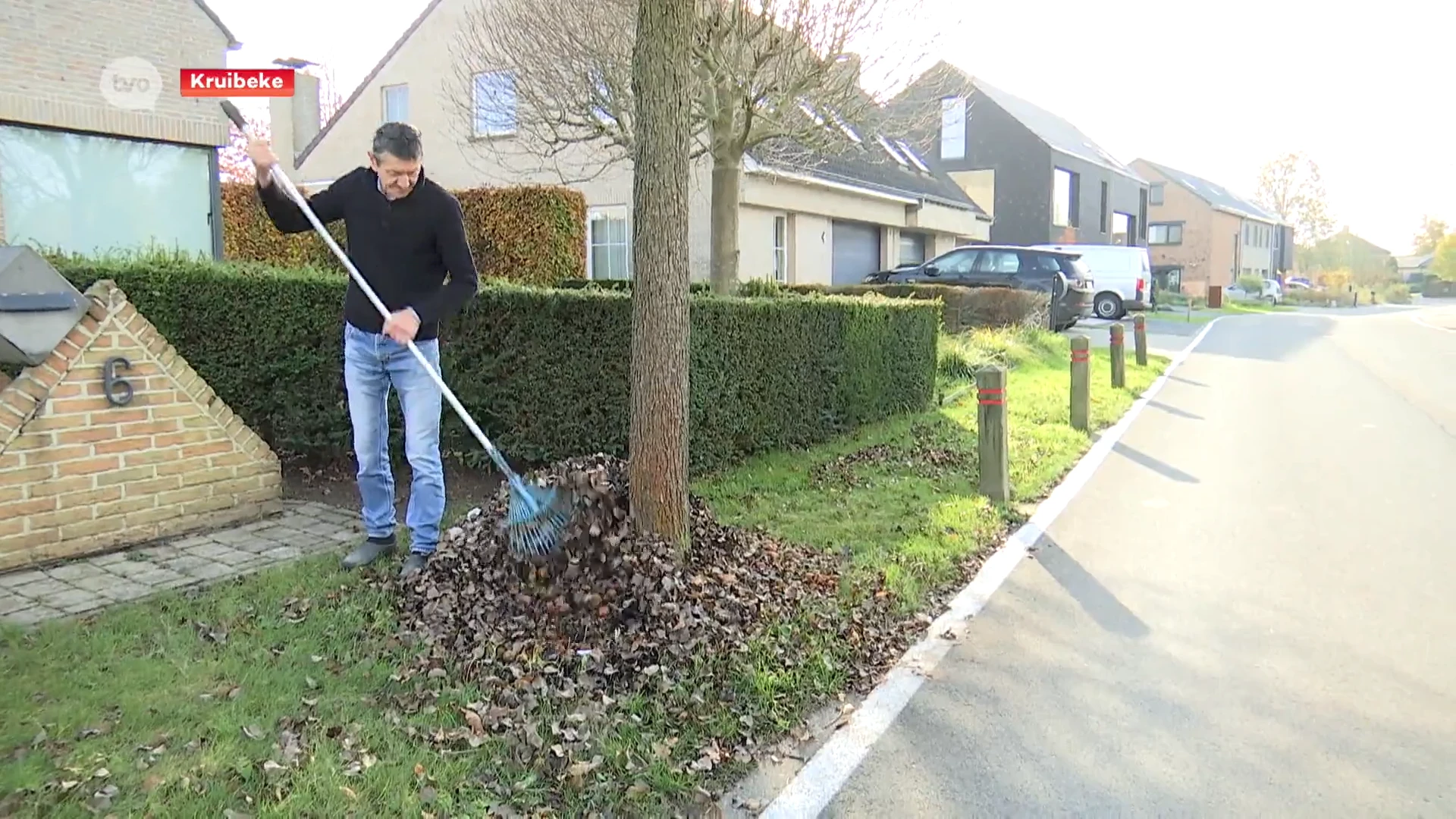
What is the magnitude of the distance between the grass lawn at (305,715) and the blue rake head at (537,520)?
0.60m

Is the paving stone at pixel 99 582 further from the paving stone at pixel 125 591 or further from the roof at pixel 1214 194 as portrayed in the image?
the roof at pixel 1214 194

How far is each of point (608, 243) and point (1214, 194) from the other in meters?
58.3

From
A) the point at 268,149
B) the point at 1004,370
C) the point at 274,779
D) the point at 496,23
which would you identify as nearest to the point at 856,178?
the point at 496,23

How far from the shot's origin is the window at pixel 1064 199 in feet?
132

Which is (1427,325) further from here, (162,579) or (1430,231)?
(1430,231)

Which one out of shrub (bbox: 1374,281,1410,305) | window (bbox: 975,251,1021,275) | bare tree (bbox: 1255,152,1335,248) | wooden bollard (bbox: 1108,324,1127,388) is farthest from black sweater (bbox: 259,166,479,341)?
bare tree (bbox: 1255,152,1335,248)

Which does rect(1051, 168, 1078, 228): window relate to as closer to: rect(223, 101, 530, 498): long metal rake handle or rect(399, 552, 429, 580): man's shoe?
rect(223, 101, 530, 498): long metal rake handle

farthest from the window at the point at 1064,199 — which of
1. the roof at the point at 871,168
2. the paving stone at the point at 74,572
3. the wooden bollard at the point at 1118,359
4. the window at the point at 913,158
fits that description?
the paving stone at the point at 74,572

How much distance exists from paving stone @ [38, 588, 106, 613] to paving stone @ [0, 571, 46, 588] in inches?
10.4

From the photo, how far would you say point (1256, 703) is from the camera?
3959mm

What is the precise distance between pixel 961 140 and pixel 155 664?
40672 mm

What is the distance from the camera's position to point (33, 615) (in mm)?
4152

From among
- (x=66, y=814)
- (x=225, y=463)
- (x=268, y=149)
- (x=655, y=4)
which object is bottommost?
(x=66, y=814)

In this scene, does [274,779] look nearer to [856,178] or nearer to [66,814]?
[66,814]
